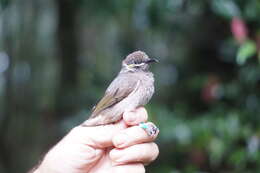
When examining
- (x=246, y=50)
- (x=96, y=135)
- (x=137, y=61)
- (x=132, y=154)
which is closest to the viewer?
(x=132, y=154)

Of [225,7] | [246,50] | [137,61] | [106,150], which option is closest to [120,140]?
[106,150]

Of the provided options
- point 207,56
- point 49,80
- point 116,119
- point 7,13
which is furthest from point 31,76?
point 116,119

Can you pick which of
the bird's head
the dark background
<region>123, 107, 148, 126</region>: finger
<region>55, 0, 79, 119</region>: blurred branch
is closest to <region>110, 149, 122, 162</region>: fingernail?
<region>123, 107, 148, 126</region>: finger

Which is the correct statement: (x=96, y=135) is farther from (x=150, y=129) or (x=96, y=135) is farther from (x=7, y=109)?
(x=7, y=109)

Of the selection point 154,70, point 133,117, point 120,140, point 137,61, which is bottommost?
point 154,70

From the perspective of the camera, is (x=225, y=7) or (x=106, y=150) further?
(x=225, y=7)

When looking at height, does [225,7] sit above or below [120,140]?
above

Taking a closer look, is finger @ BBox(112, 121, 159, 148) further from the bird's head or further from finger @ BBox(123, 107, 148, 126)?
the bird's head
